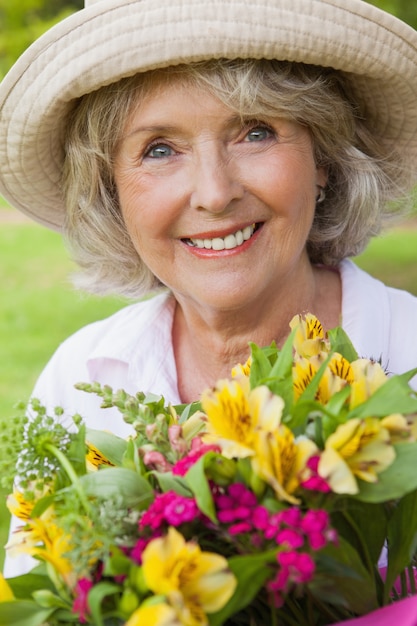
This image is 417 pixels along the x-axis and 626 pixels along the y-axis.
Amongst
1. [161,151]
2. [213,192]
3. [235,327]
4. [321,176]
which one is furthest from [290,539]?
[321,176]

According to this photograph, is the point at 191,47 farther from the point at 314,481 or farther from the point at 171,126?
the point at 314,481

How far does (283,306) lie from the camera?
217 cm

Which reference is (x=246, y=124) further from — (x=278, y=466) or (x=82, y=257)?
(x=278, y=466)

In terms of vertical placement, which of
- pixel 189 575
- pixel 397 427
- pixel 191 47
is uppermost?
pixel 191 47

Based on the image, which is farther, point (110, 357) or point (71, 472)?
point (110, 357)

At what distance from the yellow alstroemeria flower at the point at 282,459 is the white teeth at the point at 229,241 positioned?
3.14ft

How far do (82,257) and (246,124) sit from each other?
2.30 ft

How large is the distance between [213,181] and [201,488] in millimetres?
932

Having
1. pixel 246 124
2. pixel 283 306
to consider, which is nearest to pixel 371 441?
pixel 246 124

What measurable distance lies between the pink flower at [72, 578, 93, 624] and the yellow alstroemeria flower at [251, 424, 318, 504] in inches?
8.2

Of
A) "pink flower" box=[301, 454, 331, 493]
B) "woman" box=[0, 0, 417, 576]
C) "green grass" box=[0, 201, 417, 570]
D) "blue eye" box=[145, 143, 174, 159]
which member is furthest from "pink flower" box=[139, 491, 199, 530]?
"green grass" box=[0, 201, 417, 570]

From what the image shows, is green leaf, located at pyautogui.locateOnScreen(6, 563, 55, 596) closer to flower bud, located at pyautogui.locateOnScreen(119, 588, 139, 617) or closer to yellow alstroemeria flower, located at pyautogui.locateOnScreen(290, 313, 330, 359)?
flower bud, located at pyautogui.locateOnScreen(119, 588, 139, 617)

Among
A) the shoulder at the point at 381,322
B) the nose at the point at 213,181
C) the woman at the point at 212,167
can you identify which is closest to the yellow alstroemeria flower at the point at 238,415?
the woman at the point at 212,167

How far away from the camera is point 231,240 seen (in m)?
1.93
